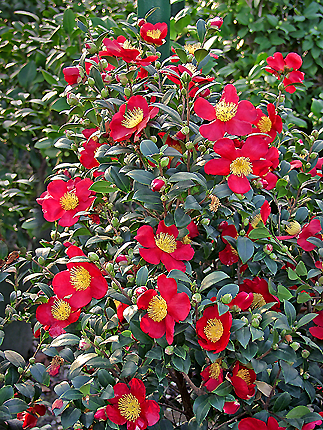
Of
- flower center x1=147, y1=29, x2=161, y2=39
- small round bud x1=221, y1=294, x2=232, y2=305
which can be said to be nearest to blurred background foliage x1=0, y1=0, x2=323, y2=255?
flower center x1=147, y1=29, x2=161, y2=39

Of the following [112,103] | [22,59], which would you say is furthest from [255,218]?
[22,59]

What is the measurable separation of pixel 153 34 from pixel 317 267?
0.70 meters

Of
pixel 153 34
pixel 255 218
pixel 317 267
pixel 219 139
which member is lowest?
pixel 317 267

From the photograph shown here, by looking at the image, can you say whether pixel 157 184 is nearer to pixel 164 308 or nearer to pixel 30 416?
pixel 164 308

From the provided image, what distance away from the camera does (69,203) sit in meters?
0.88

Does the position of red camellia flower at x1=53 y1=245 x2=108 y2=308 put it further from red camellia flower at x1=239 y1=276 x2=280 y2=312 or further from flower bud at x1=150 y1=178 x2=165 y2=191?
red camellia flower at x1=239 y1=276 x2=280 y2=312

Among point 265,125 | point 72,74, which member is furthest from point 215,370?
point 72,74

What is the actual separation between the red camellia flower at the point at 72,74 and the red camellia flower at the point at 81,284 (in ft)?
1.50

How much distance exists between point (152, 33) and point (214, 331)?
0.71 m

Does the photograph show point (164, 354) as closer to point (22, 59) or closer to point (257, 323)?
point (257, 323)

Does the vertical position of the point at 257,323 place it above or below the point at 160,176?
below

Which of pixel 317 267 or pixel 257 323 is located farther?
pixel 317 267

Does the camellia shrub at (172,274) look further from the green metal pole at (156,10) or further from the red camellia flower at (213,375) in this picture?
the green metal pole at (156,10)

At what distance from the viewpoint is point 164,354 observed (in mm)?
722
